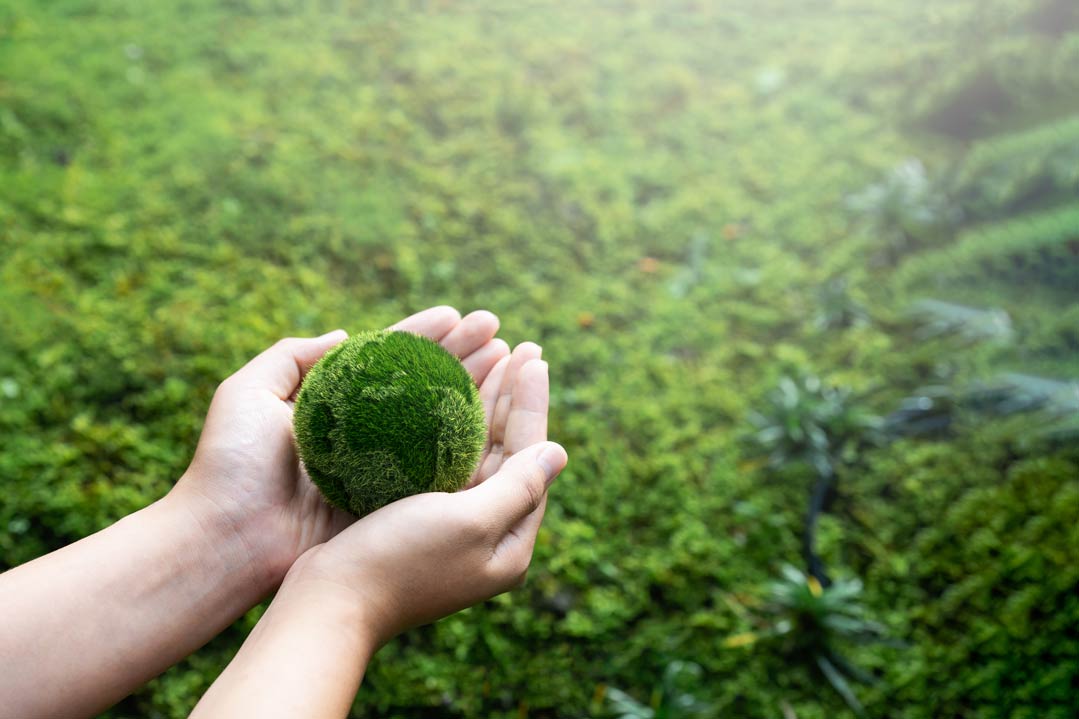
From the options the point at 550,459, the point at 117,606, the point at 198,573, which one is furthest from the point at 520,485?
the point at 117,606

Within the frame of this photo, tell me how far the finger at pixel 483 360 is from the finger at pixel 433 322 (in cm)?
13

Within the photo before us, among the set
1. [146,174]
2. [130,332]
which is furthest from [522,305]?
[146,174]

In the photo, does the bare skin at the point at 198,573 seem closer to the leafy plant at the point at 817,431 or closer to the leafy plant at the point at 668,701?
the leafy plant at the point at 668,701

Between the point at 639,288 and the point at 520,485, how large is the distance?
7.11 ft

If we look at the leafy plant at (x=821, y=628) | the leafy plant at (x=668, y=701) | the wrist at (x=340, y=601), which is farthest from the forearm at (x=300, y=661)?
the leafy plant at (x=821, y=628)

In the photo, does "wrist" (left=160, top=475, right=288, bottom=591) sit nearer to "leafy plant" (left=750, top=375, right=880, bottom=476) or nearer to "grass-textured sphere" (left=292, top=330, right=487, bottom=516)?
"grass-textured sphere" (left=292, top=330, right=487, bottom=516)

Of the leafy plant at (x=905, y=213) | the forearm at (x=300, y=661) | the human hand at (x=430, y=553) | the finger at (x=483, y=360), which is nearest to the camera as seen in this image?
the forearm at (x=300, y=661)

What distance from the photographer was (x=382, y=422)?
1912 mm

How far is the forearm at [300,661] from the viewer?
151 cm

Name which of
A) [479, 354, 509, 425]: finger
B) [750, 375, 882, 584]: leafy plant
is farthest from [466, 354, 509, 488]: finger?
[750, 375, 882, 584]: leafy plant

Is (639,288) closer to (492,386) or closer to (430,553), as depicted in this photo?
(492,386)

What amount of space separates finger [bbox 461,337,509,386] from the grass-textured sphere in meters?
0.50

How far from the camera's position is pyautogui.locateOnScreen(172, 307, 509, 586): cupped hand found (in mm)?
2105

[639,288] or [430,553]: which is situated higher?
[430,553]
